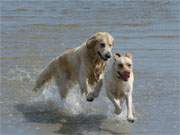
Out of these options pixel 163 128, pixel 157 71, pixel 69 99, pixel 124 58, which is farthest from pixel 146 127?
pixel 157 71

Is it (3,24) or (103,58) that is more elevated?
(103,58)

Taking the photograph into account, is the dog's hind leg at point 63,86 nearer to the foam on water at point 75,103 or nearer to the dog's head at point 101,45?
the foam on water at point 75,103

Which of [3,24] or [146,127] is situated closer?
[146,127]

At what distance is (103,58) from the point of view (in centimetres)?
885

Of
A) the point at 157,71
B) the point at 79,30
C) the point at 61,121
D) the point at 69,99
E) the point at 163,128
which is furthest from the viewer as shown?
the point at 79,30

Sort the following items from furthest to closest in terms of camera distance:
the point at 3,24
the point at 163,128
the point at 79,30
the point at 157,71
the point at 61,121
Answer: the point at 3,24 → the point at 79,30 → the point at 157,71 → the point at 61,121 → the point at 163,128

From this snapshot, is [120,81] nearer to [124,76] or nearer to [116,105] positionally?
[124,76]

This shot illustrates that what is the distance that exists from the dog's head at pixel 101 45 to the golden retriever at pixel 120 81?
24 centimetres

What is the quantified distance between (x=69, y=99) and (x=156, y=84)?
1486mm

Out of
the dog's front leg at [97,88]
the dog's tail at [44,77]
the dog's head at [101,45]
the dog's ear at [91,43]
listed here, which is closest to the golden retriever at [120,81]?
the dog's head at [101,45]

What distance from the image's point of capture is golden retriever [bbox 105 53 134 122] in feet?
27.6

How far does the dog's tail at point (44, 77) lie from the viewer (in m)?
9.94

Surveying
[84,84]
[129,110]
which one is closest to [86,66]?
[84,84]

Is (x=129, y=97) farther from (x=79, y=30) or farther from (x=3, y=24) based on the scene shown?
(x=3, y=24)
